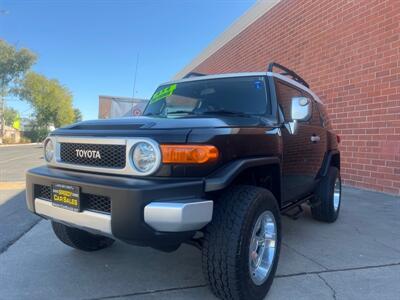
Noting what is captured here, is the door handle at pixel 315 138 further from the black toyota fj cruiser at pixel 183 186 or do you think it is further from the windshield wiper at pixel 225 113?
the windshield wiper at pixel 225 113

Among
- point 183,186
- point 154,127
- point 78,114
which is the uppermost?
point 78,114

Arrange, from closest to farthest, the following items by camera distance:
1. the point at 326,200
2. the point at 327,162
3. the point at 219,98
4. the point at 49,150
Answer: the point at 49,150 → the point at 219,98 → the point at 326,200 → the point at 327,162

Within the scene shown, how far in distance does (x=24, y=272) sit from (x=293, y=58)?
30.3 feet

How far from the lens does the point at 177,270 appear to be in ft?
11.3

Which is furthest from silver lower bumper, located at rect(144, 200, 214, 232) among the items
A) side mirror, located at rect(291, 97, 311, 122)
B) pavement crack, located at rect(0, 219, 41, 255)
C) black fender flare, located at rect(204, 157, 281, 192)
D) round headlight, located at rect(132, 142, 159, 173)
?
pavement crack, located at rect(0, 219, 41, 255)

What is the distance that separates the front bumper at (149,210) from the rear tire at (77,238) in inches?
43.6

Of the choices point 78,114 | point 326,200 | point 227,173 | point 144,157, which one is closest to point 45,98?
point 78,114

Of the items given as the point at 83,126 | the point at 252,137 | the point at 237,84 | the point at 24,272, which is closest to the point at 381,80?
the point at 237,84

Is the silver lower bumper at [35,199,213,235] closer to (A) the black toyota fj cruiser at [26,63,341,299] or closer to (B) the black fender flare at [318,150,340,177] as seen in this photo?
(A) the black toyota fj cruiser at [26,63,341,299]

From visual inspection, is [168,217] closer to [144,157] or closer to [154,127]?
[144,157]

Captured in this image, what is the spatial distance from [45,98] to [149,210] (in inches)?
2204

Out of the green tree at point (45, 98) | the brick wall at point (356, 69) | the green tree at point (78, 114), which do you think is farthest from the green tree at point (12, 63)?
the brick wall at point (356, 69)

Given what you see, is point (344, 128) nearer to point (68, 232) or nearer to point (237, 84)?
point (237, 84)

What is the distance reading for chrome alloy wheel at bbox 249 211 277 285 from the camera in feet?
9.49
